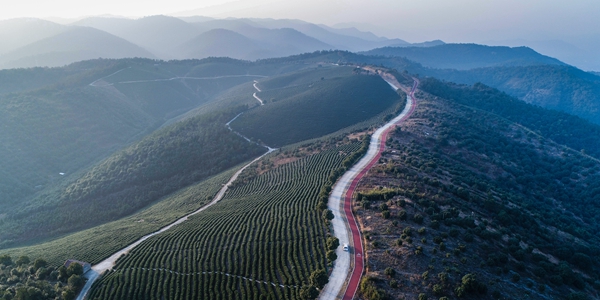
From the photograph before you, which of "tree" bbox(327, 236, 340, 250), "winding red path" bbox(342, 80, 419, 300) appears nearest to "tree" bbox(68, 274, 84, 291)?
"tree" bbox(327, 236, 340, 250)

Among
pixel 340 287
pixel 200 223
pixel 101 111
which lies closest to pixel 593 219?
pixel 340 287

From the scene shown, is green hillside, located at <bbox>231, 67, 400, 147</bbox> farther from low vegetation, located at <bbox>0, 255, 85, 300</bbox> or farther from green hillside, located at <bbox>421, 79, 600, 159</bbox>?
low vegetation, located at <bbox>0, 255, 85, 300</bbox>

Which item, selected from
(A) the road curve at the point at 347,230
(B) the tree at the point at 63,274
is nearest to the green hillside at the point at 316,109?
(A) the road curve at the point at 347,230

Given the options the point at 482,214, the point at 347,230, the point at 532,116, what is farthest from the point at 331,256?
the point at 532,116

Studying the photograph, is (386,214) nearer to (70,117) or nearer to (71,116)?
(70,117)

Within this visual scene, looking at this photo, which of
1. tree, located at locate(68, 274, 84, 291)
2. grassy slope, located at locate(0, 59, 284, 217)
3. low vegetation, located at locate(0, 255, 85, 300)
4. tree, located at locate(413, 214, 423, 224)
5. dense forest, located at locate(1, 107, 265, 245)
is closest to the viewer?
low vegetation, located at locate(0, 255, 85, 300)

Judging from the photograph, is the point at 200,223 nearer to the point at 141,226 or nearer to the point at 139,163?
the point at 141,226

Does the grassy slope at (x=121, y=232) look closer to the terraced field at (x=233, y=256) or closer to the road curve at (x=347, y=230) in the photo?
A: the terraced field at (x=233, y=256)
